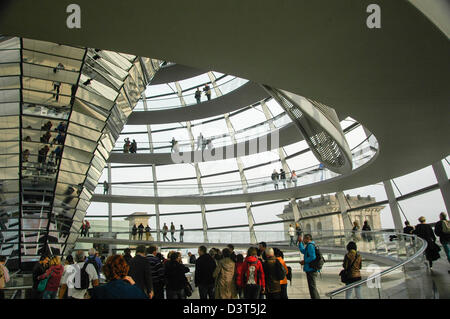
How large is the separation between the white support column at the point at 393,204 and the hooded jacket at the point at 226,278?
18.2m

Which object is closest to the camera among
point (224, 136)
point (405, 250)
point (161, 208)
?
point (405, 250)

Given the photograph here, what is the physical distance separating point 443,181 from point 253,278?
15.3 metres

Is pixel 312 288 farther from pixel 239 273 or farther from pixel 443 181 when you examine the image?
pixel 443 181

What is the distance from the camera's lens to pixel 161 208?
113ft

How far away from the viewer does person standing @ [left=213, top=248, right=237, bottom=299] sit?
24.2 ft

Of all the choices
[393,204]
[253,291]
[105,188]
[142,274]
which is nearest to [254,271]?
[253,291]

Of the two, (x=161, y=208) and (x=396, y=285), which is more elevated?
(x=161, y=208)

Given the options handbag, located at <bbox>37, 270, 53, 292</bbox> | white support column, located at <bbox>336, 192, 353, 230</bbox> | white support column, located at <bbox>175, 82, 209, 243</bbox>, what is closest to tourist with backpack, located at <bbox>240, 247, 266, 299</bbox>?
handbag, located at <bbox>37, 270, 53, 292</bbox>

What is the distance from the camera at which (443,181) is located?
736 inches

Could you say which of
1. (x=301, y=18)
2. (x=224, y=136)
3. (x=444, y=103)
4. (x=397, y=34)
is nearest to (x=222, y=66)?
(x=301, y=18)

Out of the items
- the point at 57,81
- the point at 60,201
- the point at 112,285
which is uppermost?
the point at 57,81

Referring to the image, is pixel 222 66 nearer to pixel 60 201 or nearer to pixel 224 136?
pixel 60 201

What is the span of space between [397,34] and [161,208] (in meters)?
29.7

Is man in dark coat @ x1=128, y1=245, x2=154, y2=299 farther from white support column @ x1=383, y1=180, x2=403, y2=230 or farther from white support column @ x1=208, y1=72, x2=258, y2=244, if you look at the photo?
white support column @ x1=208, y1=72, x2=258, y2=244
